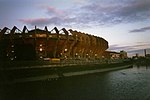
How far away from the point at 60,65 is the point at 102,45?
271 ft

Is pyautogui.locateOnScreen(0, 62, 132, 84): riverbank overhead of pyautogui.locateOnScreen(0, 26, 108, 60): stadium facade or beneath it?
beneath

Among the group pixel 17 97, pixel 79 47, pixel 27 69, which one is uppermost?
pixel 79 47

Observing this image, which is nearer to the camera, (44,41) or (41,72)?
(41,72)

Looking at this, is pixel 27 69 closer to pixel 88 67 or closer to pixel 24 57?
pixel 24 57

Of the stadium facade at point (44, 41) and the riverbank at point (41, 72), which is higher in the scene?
the stadium facade at point (44, 41)

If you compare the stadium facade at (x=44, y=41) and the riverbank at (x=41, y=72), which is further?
the stadium facade at (x=44, y=41)

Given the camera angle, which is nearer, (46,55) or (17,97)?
(17,97)

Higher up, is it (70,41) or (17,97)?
(70,41)

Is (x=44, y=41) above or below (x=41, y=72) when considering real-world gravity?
above

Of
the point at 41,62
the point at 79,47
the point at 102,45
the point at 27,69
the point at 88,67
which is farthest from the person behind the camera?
the point at 102,45

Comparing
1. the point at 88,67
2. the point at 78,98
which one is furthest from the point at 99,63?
the point at 78,98

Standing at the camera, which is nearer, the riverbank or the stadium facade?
the riverbank

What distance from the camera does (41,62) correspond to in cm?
5338

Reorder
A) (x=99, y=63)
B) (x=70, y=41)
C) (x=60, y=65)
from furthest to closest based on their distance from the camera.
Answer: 1. (x=70, y=41)
2. (x=99, y=63)
3. (x=60, y=65)
